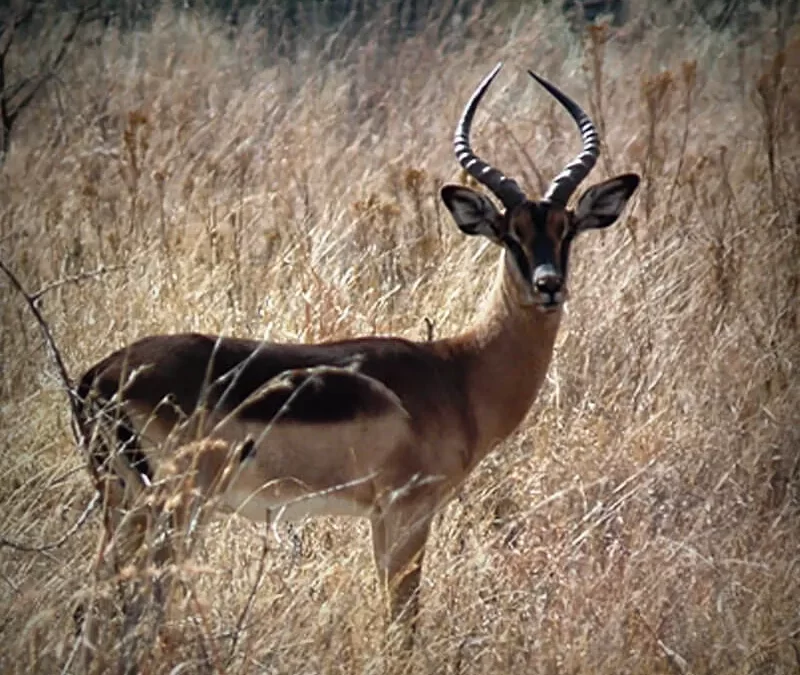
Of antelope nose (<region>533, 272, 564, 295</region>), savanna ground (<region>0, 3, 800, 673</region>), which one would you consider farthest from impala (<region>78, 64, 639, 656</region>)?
Answer: savanna ground (<region>0, 3, 800, 673</region>)

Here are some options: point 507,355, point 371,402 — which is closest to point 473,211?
point 507,355

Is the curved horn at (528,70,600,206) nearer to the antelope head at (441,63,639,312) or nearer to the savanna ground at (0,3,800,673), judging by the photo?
the antelope head at (441,63,639,312)

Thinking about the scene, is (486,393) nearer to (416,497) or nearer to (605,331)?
(416,497)

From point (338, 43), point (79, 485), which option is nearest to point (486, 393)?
point (79, 485)

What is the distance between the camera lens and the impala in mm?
5023

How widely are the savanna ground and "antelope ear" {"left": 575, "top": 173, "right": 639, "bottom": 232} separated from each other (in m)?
0.90

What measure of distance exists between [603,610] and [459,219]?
1.50 m

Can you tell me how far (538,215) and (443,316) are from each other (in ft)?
5.50

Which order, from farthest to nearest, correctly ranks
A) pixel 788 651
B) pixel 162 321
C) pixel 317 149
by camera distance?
1. pixel 317 149
2. pixel 162 321
3. pixel 788 651

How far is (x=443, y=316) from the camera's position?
7496 millimetres

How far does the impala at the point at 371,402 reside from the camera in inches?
198

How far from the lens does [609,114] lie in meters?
11.1

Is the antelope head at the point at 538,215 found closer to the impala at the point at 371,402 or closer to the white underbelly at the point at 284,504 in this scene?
the impala at the point at 371,402

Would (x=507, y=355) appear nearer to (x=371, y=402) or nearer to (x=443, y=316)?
(x=371, y=402)
